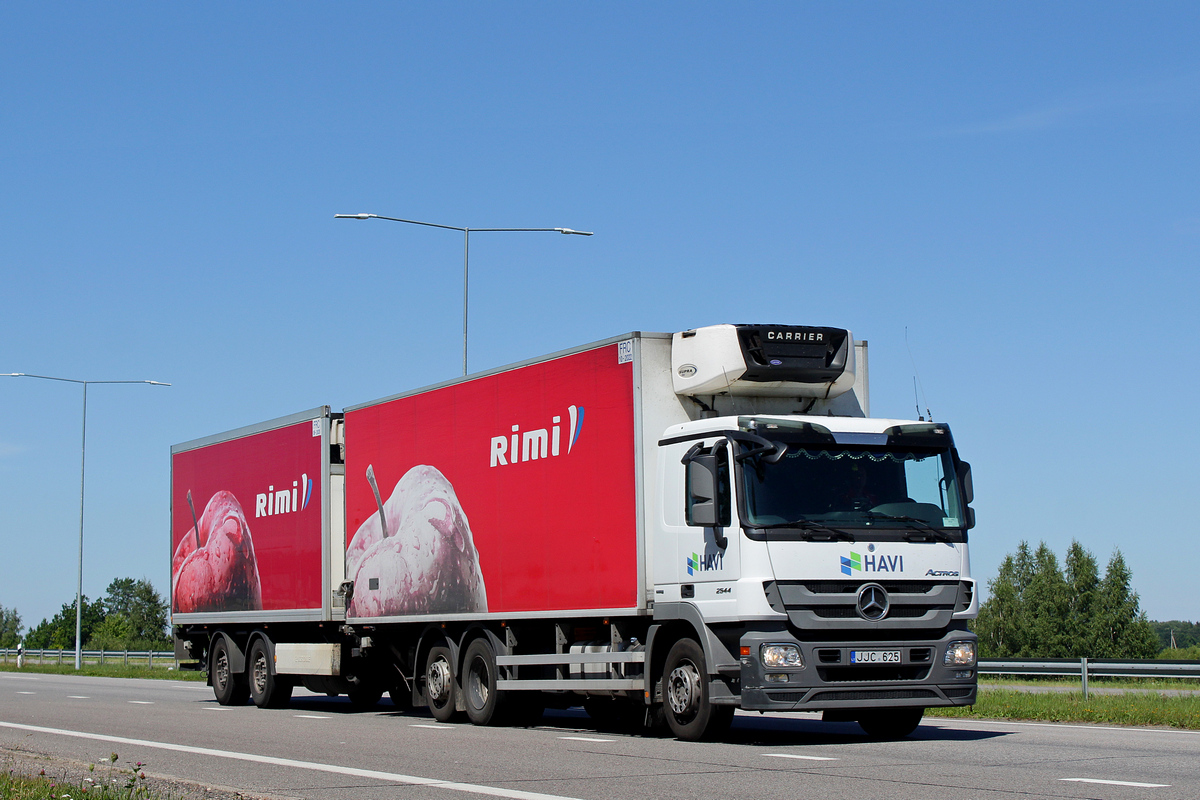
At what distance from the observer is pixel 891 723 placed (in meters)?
14.2

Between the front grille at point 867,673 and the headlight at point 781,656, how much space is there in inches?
10.0

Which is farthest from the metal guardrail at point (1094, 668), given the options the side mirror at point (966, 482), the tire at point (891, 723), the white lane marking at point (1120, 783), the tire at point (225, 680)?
the white lane marking at point (1120, 783)

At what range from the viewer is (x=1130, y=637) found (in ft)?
352

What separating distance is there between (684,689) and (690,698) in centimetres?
12

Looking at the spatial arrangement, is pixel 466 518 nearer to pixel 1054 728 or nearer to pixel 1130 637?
pixel 1054 728

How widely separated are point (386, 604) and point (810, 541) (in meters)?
7.10

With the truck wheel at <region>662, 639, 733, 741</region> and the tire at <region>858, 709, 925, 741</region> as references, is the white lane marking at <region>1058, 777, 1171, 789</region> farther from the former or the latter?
the tire at <region>858, 709, 925, 741</region>

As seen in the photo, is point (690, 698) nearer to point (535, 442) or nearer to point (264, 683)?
point (535, 442)

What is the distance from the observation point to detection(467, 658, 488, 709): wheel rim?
16548mm

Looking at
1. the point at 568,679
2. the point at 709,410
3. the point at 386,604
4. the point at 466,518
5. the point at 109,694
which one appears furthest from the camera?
the point at 109,694

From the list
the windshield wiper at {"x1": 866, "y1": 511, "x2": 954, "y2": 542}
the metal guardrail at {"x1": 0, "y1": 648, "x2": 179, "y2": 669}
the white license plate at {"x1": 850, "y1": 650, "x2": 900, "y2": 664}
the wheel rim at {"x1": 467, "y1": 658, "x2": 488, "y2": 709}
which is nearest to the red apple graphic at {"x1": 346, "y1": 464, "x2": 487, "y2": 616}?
the wheel rim at {"x1": 467, "y1": 658, "x2": 488, "y2": 709}

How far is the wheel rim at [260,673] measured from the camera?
2106 centimetres

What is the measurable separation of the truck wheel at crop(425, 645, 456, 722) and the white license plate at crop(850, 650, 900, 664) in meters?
5.74

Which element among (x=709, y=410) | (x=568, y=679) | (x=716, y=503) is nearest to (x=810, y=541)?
(x=716, y=503)
